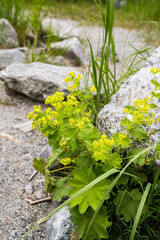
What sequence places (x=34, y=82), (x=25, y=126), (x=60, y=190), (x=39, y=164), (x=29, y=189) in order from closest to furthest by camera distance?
(x=60, y=190) → (x=39, y=164) → (x=29, y=189) → (x=25, y=126) → (x=34, y=82)

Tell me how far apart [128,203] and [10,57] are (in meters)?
2.87

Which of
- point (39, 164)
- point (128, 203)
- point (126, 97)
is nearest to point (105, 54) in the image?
point (126, 97)

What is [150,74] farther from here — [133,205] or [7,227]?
[7,227]

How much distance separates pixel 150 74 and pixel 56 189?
3.59ft

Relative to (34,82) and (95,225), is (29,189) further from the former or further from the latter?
(34,82)

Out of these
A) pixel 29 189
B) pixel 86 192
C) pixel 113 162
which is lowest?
pixel 29 189

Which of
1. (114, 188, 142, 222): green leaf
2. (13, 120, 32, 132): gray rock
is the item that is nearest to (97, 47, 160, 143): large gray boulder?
(114, 188, 142, 222): green leaf

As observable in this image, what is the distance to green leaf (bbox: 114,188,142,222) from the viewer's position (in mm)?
1381

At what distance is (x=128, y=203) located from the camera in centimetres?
142

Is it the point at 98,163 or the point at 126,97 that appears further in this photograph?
the point at 126,97

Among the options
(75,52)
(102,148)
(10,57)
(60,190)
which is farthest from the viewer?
(75,52)

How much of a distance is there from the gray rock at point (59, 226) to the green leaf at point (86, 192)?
0.33 meters

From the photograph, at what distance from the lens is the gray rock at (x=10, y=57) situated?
356 centimetres

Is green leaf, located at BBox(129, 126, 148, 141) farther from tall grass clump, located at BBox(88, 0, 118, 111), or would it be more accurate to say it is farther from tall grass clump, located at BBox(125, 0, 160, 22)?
tall grass clump, located at BBox(125, 0, 160, 22)
